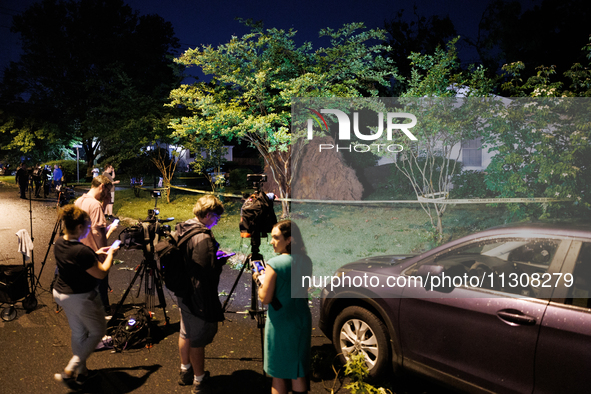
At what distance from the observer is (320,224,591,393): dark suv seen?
2602 mm

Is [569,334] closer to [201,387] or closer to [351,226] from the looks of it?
[201,387]

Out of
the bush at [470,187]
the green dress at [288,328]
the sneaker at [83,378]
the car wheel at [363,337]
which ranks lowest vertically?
the sneaker at [83,378]

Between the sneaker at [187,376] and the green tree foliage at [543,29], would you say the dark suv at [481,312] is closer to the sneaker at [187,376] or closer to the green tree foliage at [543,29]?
the sneaker at [187,376]

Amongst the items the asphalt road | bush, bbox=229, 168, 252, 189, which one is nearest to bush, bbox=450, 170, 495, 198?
the asphalt road

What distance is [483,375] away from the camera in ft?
9.57

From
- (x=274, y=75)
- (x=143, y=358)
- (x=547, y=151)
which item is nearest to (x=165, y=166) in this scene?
(x=274, y=75)

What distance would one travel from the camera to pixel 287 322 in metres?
2.87

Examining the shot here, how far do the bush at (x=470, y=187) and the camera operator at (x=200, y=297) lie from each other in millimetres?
9842

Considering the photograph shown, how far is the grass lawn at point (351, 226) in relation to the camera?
30.0 ft

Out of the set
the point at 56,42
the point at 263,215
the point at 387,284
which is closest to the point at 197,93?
the point at 263,215

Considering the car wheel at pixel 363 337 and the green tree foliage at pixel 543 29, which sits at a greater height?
the green tree foliage at pixel 543 29

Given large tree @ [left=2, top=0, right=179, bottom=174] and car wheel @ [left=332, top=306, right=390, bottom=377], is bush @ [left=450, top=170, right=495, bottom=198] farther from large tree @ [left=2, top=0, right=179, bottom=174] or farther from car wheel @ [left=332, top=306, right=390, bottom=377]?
large tree @ [left=2, top=0, right=179, bottom=174]

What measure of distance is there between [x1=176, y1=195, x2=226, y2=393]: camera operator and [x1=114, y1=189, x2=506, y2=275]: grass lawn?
448cm

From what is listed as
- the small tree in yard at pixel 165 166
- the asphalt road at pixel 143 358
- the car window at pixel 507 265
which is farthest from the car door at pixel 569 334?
the small tree in yard at pixel 165 166
